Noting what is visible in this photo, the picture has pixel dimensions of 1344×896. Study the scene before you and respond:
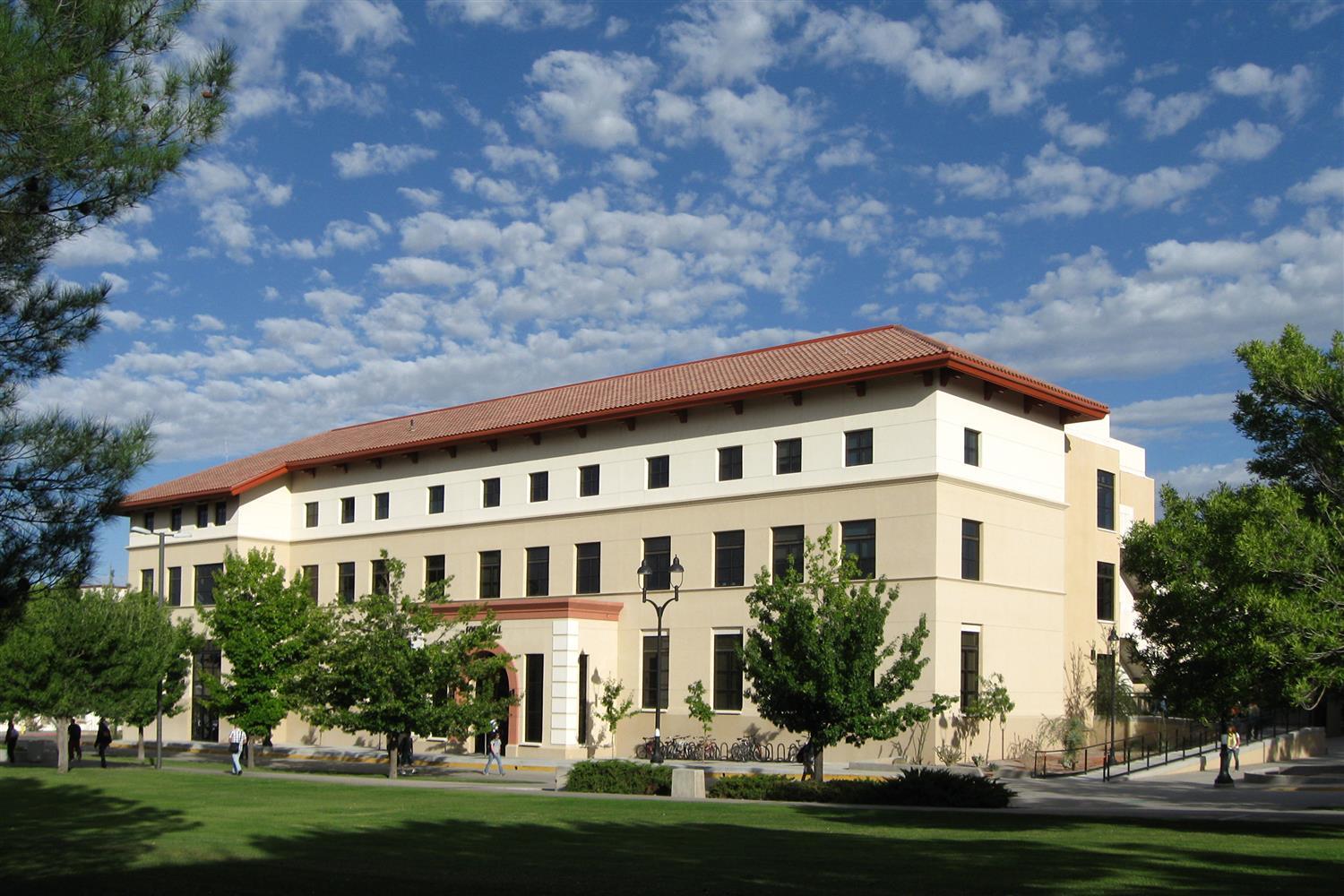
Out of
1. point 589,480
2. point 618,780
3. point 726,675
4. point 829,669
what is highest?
point 589,480

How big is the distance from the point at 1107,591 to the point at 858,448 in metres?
12.6

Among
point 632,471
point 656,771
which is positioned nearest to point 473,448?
point 632,471

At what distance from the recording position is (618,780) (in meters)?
31.2

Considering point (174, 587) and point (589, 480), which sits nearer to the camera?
point (589, 480)

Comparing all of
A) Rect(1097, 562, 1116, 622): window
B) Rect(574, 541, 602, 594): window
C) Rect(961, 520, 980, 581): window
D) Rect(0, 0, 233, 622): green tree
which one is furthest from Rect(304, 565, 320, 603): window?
Rect(0, 0, 233, 622): green tree

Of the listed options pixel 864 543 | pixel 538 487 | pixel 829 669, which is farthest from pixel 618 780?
pixel 538 487

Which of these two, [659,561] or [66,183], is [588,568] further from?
[66,183]

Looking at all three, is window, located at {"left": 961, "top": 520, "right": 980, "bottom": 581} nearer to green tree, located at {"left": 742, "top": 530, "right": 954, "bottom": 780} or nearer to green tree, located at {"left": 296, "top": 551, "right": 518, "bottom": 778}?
green tree, located at {"left": 742, "top": 530, "right": 954, "bottom": 780}

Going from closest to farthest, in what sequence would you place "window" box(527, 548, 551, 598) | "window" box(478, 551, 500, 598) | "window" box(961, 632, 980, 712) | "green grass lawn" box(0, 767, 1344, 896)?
"green grass lawn" box(0, 767, 1344, 896) → "window" box(961, 632, 980, 712) → "window" box(527, 548, 551, 598) → "window" box(478, 551, 500, 598)

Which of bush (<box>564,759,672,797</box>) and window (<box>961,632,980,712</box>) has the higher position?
window (<box>961,632,980,712</box>)

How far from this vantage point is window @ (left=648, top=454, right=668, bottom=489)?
46.2 metres

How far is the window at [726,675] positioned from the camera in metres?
42.9

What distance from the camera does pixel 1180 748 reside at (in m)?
45.6

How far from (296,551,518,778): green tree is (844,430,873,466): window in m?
12.0
